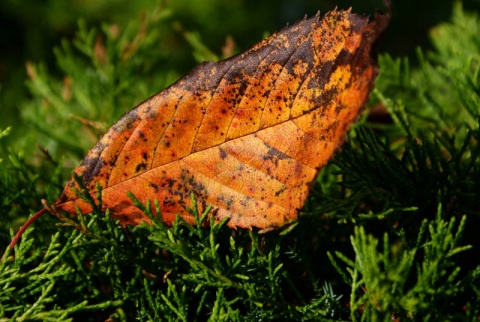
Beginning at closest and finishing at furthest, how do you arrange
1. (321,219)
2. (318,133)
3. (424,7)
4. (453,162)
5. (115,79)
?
(318,133) < (453,162) < (321,219) < (115,79) < (424,7)

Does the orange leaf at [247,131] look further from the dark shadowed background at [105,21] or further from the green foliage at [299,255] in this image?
the dark shadowed background at [105,21]

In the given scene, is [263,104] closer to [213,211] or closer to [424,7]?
[213,211]

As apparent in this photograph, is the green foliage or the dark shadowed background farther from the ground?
the dark shadowed background

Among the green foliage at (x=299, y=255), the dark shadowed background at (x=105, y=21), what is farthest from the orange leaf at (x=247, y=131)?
the dark shadowed background at (x=105, y=21)

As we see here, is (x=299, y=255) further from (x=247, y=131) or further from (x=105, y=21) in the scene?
(x=105, y=21)

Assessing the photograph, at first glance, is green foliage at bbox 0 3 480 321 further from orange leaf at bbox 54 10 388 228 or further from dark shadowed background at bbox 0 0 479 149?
dark shadowed background at bbox 0 0 479 149

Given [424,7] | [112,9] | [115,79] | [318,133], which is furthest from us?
[424,7]

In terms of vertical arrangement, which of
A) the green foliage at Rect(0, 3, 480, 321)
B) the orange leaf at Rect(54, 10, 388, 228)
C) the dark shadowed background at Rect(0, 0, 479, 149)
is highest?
the dark shadowed background at Rect(0, 0, 479, 149)

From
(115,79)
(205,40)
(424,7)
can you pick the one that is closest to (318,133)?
(115,79)

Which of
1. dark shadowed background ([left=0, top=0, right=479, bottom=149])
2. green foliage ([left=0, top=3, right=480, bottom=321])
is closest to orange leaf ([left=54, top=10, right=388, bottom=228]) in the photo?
green foliage ([left=0, top=3, right=480, bottom=321])
